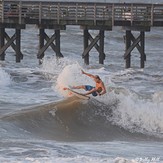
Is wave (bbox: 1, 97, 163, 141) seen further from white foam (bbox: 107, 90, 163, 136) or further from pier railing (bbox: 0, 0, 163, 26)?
pier railing (bbox: 0, 0, 163, 26)

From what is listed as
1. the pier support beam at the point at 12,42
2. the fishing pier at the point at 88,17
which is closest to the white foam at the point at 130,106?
the fishing pier at the point at 88,17

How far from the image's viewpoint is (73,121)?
24688mm

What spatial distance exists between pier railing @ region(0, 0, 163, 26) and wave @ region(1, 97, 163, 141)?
29.1 ft

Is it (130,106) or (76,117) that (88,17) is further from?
(76,117)

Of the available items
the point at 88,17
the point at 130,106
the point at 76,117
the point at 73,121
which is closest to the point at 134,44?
the point at 88,17

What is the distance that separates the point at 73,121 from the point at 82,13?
37.2 feet

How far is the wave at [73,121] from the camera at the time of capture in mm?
22672

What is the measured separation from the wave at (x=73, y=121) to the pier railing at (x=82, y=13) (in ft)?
29.1

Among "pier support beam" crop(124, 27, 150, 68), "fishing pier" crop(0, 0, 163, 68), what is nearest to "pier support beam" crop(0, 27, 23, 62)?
"fishing pier" crop(0, 0, 163, 68)

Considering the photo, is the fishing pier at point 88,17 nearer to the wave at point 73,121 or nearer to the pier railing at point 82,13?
the pier railing at point 82,13

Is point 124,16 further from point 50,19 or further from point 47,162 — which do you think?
point 47,162

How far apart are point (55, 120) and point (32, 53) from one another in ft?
77.5

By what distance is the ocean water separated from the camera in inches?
707

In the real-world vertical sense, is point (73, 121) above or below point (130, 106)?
below
